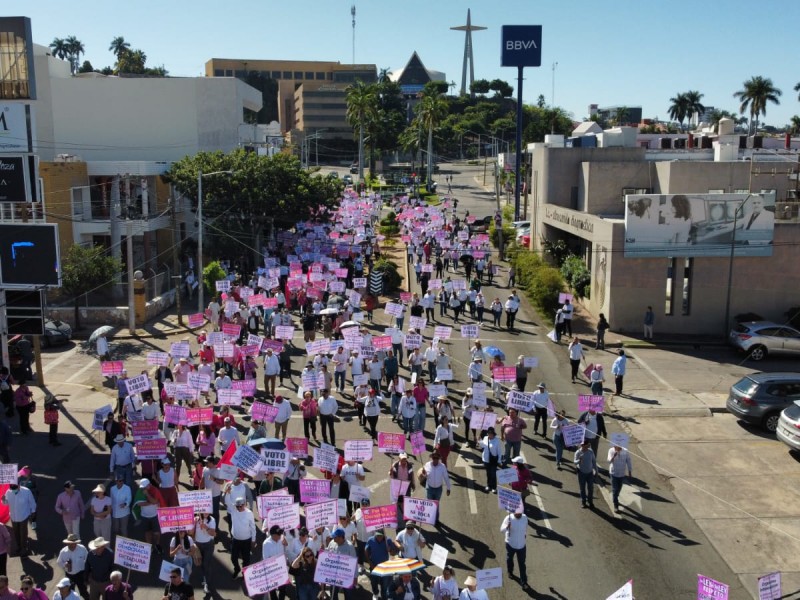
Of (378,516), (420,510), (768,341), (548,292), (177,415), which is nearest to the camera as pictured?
(378,516)

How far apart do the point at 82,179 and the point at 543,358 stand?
2623 cm

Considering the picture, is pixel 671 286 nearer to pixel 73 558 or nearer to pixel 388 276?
pixel 388 276

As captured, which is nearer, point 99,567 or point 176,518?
point 99,567

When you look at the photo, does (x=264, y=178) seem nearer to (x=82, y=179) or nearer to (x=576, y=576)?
(x=82, y=179)

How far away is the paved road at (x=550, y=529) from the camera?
43.2ft

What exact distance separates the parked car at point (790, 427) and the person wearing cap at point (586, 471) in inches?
227

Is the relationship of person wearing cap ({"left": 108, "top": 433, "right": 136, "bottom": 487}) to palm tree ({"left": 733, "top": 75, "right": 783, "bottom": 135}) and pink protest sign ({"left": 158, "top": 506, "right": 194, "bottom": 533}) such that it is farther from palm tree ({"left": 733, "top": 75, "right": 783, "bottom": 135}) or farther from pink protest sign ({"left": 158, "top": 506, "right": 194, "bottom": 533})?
palm tree ({"left": 733, "top": 75, "right": 783, "bottom": 135})

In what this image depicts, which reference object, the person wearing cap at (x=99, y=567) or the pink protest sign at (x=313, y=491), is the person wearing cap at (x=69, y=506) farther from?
the pink protest sign at (x=313, y=491)

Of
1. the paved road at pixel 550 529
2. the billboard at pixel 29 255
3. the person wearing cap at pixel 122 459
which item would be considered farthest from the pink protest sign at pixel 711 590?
the billboard at pixel 29 255

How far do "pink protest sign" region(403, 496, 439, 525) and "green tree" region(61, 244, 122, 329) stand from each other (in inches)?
860

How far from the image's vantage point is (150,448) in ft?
51.5

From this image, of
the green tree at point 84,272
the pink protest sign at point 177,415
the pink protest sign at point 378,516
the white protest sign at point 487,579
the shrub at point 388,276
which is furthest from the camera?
the shrub at point 388,276

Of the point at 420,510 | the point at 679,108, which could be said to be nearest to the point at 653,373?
the point at 420,510

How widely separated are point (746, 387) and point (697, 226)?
35.8 feet
